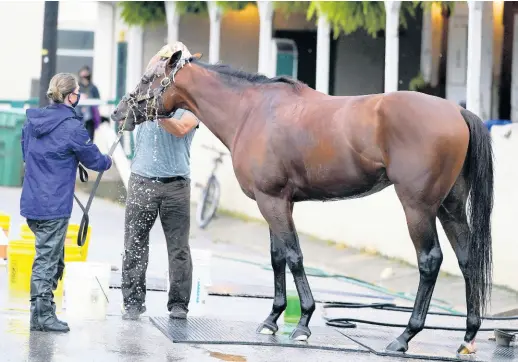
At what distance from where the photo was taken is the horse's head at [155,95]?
9.48 metres

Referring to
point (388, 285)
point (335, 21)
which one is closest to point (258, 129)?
point (388, 285)

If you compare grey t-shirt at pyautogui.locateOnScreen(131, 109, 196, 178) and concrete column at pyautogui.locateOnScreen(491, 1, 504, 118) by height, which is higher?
concrete column at pyautogui.locateOnScreen(491, 1, 504, 118)

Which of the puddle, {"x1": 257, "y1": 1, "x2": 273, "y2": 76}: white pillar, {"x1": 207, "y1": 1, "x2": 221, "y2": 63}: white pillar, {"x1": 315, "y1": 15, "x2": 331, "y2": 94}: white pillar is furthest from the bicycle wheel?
the puddle

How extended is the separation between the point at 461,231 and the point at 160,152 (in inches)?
101

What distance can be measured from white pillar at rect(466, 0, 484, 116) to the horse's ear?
259 inches

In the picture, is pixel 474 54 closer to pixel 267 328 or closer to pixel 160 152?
pixel 160 152

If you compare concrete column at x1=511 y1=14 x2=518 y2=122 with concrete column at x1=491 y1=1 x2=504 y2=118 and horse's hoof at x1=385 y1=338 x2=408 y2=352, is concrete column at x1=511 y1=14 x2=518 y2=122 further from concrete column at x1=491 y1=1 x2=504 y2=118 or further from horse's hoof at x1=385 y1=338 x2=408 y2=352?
horse's hoof at x1=385 y1=338 x2=408 y2=352

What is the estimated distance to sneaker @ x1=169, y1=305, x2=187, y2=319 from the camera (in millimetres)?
9875

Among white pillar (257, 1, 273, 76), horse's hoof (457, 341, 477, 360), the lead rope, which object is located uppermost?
white pillar (257, 1, 273, 76)

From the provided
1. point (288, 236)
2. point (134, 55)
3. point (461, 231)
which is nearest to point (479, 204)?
point (461, 231)

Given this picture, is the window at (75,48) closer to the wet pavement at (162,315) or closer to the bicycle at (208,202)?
the bicycle at (208,202)

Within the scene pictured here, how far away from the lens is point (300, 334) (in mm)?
9008

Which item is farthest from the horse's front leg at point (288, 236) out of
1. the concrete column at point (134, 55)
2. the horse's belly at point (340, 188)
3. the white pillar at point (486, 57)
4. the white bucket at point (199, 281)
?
the concrete column at point (134, 55)

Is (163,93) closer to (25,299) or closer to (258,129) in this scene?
(258,129)
